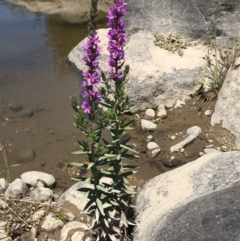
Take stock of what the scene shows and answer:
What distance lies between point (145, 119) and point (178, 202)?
3064mm

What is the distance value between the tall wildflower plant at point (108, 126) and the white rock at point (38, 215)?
0.79m

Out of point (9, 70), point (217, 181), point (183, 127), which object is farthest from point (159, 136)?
point (9, 70)

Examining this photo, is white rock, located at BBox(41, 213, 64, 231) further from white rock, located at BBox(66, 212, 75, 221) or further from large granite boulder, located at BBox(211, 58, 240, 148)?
large granite boulder, located at BBox(211, 58, 240, 148)

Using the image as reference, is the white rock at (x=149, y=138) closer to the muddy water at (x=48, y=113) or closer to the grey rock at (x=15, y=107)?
the muddy water at (x=48, y=113)

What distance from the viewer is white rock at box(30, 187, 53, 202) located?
15.8 feet

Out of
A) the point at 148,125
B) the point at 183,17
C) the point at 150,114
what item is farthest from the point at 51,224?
the point at 183,17

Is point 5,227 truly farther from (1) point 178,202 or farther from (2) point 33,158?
(1) point 178,202

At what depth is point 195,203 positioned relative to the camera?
10.5 ft

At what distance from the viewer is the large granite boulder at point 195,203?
9.42 ft

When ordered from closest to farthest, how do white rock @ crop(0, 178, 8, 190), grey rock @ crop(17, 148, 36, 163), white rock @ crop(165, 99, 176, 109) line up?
1. white rock @ crop(0, 178, 8, 190)
2. grey rock @ crop(17, 148, 36, 163)
3. white rock @ crop(165, 99, 176, 109)

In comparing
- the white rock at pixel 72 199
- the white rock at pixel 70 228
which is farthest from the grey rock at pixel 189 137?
the white rock at pixel 70 228

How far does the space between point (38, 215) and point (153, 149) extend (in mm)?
1965

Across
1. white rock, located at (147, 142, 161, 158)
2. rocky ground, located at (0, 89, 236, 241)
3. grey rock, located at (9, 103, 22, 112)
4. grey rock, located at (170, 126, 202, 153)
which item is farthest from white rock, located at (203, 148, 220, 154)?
grey rock, located at (9, 103, 22, 112)

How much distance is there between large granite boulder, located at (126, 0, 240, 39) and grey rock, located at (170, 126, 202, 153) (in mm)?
2226
